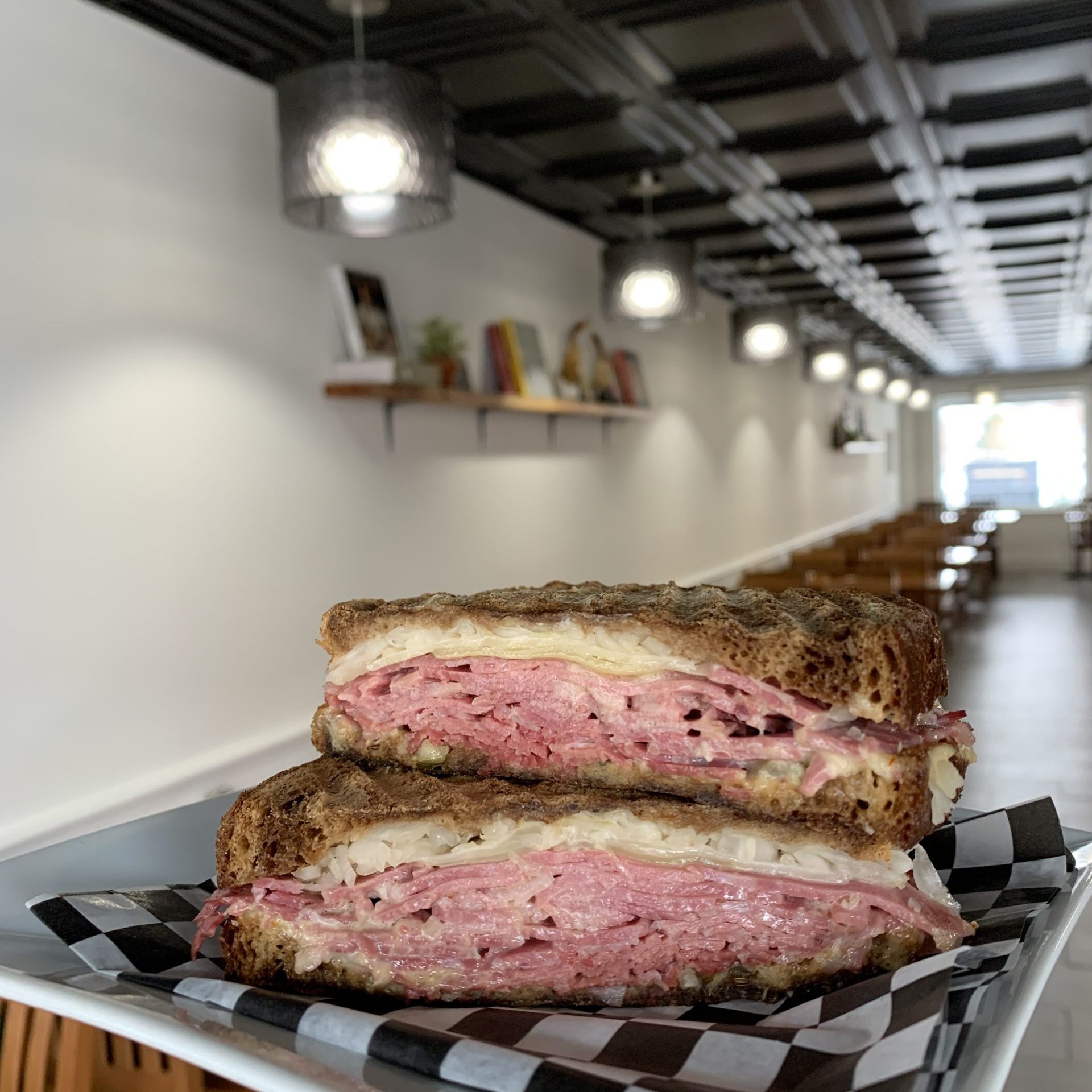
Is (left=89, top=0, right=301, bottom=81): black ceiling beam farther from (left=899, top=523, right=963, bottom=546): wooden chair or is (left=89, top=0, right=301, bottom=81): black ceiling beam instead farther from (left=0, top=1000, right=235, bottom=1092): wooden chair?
(left=899, top=523, right=963, bottom=546): wooden chair

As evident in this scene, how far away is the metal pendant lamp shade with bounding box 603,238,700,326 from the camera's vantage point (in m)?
4.57

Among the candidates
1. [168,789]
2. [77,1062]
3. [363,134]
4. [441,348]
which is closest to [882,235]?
[441,348]

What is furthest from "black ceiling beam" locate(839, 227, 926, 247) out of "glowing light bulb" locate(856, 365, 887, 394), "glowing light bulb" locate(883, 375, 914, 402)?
"glowing light bulb" locate(883, 375, 914, 402)

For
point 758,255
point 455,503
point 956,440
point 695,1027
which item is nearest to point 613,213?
point 758,255

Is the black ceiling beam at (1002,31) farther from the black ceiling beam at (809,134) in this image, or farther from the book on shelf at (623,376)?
the book on shelf at (623,376)

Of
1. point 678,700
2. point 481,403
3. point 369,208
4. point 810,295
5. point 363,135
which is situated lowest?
point 678,700

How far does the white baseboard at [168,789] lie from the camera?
2658 millimetres

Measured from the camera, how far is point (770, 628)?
978mm

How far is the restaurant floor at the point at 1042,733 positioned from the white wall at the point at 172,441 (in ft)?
7.79

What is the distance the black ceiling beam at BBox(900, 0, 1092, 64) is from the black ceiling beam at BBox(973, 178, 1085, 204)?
1880mm

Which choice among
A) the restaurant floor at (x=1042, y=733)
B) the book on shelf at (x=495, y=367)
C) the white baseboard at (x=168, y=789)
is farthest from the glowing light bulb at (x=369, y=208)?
the restaurant floor at (x=1042, y=733)

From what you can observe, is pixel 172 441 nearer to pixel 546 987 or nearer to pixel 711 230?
pixel 546 987

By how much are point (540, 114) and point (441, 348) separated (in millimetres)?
960

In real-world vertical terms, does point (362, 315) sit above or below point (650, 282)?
below
